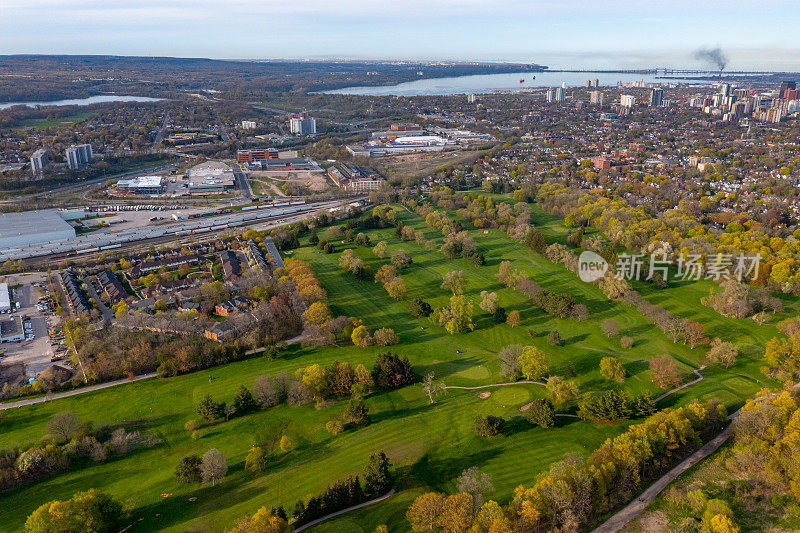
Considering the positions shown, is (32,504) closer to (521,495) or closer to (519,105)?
(521,495)

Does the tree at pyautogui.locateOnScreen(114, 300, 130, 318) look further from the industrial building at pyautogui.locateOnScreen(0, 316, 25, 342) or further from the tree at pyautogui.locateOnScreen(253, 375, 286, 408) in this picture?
the tree at pyautogui.locateOnScreen(253, 375, 286, 408)

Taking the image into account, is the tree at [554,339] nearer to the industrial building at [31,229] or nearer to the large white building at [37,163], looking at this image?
the industrial building at [31,229]

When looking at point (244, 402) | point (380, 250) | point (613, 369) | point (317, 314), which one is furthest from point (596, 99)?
point (244, 402)

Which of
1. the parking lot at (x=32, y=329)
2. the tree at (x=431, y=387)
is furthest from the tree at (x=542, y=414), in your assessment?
the parking lot at (x=32, y=329)

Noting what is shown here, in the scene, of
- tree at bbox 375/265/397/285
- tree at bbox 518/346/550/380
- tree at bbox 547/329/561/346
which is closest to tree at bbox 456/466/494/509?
tree at bbox 518/346/550/380

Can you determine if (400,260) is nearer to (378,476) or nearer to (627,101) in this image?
(378,476)

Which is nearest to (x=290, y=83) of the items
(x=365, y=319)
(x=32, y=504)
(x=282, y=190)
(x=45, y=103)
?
(x=45, y=103)
